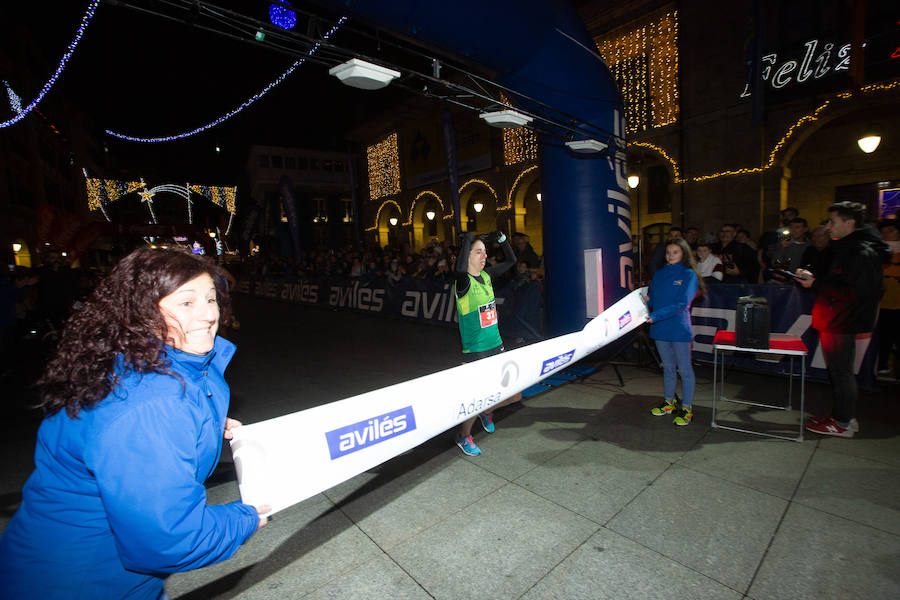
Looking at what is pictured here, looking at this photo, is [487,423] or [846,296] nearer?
[846,296]

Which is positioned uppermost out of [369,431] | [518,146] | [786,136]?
[518,146]

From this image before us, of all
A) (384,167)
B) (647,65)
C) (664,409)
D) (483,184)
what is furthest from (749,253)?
(384,167)

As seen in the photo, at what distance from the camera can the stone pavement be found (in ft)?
8.07

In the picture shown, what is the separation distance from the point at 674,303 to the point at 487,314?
2129mm

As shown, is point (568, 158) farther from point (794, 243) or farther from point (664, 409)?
Answer: point (664, 409)

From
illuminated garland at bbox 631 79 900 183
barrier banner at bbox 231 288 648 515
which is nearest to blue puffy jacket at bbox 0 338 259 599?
barrier banner at bbox 231 288 648 515

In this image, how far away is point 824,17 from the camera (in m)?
11.9

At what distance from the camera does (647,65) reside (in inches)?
618

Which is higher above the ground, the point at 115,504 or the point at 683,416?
the point at 115,504

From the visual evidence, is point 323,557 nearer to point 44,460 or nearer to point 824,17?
point 44,460

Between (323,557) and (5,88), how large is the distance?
31853 millimetres

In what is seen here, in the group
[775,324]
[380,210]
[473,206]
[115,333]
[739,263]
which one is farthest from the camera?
[380,210]

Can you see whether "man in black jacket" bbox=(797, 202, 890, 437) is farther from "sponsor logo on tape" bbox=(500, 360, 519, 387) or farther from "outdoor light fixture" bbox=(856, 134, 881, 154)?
"outdoor light fixture" bbox=(856, 134, 881, 154)

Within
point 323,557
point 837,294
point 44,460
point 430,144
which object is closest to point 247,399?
point 323,557
